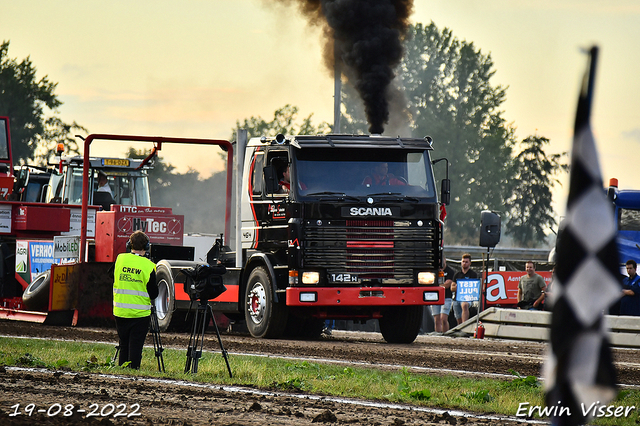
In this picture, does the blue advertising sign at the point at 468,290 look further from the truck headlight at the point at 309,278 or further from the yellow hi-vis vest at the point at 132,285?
the yellow hi-vis vest at the point at 132,285

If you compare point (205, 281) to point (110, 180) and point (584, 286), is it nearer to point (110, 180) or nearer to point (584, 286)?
point (584, 286)

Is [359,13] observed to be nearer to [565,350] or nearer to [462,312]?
[462,312]

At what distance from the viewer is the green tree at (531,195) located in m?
72.2

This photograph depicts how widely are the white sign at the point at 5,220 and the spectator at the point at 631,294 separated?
506 inches

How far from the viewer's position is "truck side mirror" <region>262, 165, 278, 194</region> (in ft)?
46.2

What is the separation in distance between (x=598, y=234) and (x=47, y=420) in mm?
4320

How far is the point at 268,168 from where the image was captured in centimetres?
1409

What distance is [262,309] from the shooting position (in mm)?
14836

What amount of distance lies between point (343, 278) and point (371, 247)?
0.65 metres

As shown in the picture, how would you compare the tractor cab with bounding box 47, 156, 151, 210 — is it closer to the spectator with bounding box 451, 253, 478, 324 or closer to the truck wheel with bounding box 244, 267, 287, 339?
the truck wheel with bounding box 244, 267, 287, 339

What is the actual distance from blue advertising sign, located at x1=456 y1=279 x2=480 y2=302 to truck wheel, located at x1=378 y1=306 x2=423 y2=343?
11.6 ft

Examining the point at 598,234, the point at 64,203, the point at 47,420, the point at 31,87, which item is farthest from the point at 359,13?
the point at 31,87

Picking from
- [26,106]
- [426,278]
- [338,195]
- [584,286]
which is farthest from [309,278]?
[26,106]

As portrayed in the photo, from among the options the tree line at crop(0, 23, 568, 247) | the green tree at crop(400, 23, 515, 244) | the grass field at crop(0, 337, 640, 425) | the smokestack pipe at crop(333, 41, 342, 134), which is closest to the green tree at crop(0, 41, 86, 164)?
the tree line at crop(0, 23, 568, 247)
